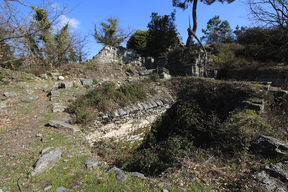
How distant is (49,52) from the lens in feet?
31.3

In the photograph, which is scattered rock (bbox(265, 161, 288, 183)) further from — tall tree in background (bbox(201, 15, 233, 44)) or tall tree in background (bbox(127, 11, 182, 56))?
tall tree in background (bbox(201, 15, 233, 44))

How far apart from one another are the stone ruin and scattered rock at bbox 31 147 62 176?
834 cm

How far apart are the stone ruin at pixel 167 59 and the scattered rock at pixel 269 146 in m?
7.42

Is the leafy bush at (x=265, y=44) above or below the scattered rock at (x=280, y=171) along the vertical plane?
above

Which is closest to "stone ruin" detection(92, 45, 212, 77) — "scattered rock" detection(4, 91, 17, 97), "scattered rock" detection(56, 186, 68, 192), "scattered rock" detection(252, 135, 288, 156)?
"scattered rock" detection(4, 91, 17, 97)

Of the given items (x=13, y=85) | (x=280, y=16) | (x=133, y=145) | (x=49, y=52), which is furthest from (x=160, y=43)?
(x=13, y=85)

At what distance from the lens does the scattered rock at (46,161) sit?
8.34 feet

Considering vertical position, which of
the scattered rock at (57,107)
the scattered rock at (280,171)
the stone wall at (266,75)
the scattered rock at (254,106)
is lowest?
the scattered rock at (280,171)

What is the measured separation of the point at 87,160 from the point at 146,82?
17.8 ft

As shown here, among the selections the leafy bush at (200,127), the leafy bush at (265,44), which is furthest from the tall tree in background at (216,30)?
the leafy bush at (200,127)

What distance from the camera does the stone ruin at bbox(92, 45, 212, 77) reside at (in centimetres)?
1041

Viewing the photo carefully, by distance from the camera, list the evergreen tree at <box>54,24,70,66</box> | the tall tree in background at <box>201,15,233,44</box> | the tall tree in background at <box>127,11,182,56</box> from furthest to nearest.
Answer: the tall tree in background at <box>201,15,233,44</box> → the tall tree in background at <box>127,11,182,56</box> → the evergreen tree at <box>54,24,70,66</box>

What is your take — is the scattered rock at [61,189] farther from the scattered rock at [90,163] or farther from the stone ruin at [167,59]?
the stone ruin at [167,59]

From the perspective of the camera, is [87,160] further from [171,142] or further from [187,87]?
[187,87]
